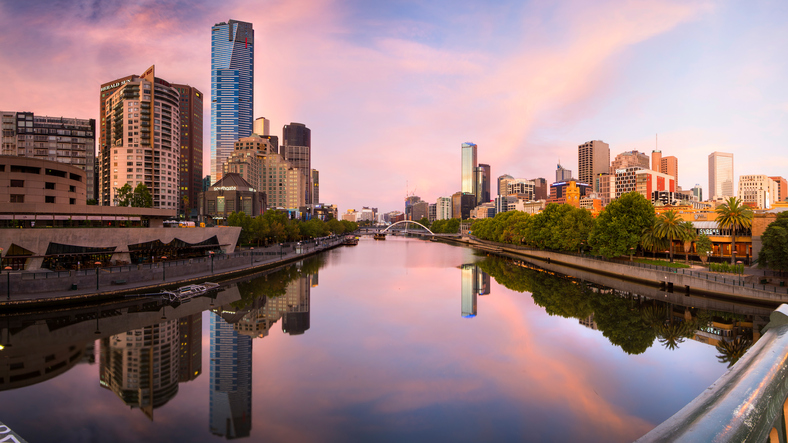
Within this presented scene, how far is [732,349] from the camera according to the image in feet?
70.1

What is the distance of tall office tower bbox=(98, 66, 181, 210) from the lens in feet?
307

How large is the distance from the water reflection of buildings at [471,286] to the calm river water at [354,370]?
0.64 m

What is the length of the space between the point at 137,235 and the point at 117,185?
65.7 metres

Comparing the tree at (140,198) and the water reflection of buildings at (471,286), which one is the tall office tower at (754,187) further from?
the tree at (140,198)

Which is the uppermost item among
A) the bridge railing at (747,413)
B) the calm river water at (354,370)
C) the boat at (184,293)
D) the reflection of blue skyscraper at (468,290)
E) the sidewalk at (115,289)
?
the bridge railing at (747,413)

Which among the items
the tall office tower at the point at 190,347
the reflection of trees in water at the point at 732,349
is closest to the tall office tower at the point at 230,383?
the tall office tower at the point at 190,347

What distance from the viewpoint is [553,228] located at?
6412 centimetres

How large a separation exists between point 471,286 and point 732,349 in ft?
82.4

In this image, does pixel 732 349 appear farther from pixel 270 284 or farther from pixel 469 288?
pixel 270 284

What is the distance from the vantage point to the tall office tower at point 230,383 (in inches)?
526

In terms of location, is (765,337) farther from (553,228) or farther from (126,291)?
(553,228)

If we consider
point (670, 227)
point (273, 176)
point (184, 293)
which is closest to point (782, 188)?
point (670, 227)

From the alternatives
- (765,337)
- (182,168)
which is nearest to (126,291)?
(765,337)

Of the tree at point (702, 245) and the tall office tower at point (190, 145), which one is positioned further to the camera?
the tall office tower at point (190, 145)
